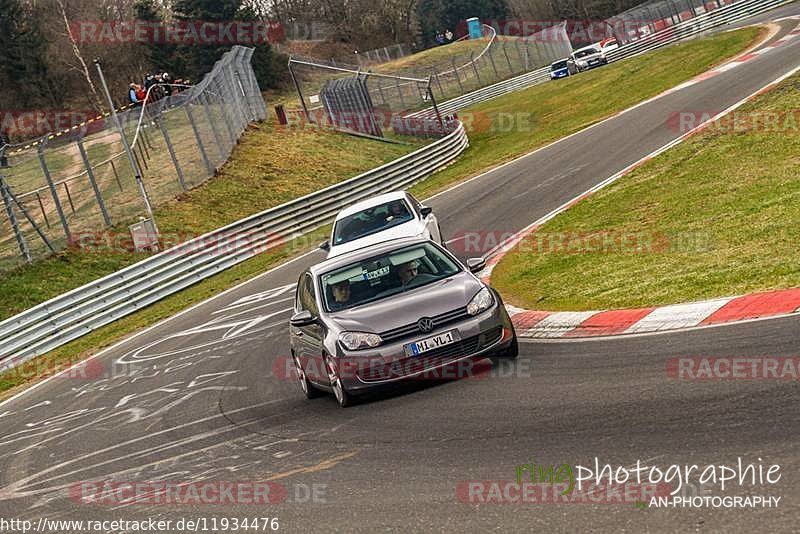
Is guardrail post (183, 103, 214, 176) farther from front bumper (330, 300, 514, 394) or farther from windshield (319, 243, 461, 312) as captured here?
front bumper (330, 300, 514, 394)

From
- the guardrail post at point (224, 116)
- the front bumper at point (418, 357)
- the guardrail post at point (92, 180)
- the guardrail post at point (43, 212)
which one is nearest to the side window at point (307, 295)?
the front bumper at point (418, 357)

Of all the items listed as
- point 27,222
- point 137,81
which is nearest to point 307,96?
point 137,81

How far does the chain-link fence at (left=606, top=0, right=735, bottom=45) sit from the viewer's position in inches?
2608

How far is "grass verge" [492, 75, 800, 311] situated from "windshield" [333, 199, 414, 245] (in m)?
1.86

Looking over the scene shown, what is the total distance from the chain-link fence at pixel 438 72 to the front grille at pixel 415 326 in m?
40.0

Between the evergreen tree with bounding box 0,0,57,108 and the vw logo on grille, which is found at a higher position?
the evergreen tree with bounding box 0,0,57,108

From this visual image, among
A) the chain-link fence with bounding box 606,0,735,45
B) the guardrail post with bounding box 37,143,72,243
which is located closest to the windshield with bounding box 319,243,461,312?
the guardrail post with bounding box 37,143,72,243

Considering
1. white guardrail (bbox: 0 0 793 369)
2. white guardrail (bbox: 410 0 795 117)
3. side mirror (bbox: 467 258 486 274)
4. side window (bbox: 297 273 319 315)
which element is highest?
side window (bbox: 297 273 319 315)

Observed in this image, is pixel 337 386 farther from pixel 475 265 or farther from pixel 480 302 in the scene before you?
pixel 475 265

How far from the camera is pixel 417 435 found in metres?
8.34

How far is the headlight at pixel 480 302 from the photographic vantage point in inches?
392

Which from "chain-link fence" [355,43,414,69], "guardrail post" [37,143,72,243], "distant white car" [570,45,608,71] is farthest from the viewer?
"chain-link fence" [355,43,414,69]

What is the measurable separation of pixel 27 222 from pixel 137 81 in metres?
49.8

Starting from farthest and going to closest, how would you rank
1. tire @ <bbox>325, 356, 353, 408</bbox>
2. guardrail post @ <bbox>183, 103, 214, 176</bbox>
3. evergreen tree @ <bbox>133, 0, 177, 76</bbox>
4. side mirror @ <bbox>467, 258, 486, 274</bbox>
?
evergreen tree @ <bbox>133, 0, 177, 76</bbox>
guardrail post @ <bbox>183, 103, 214, 176</bbox>
side mirror @ <bbox>467, 258, 486, 274</bbox>
tire @ <bbox>325, 356, 353, 408</bbox>
